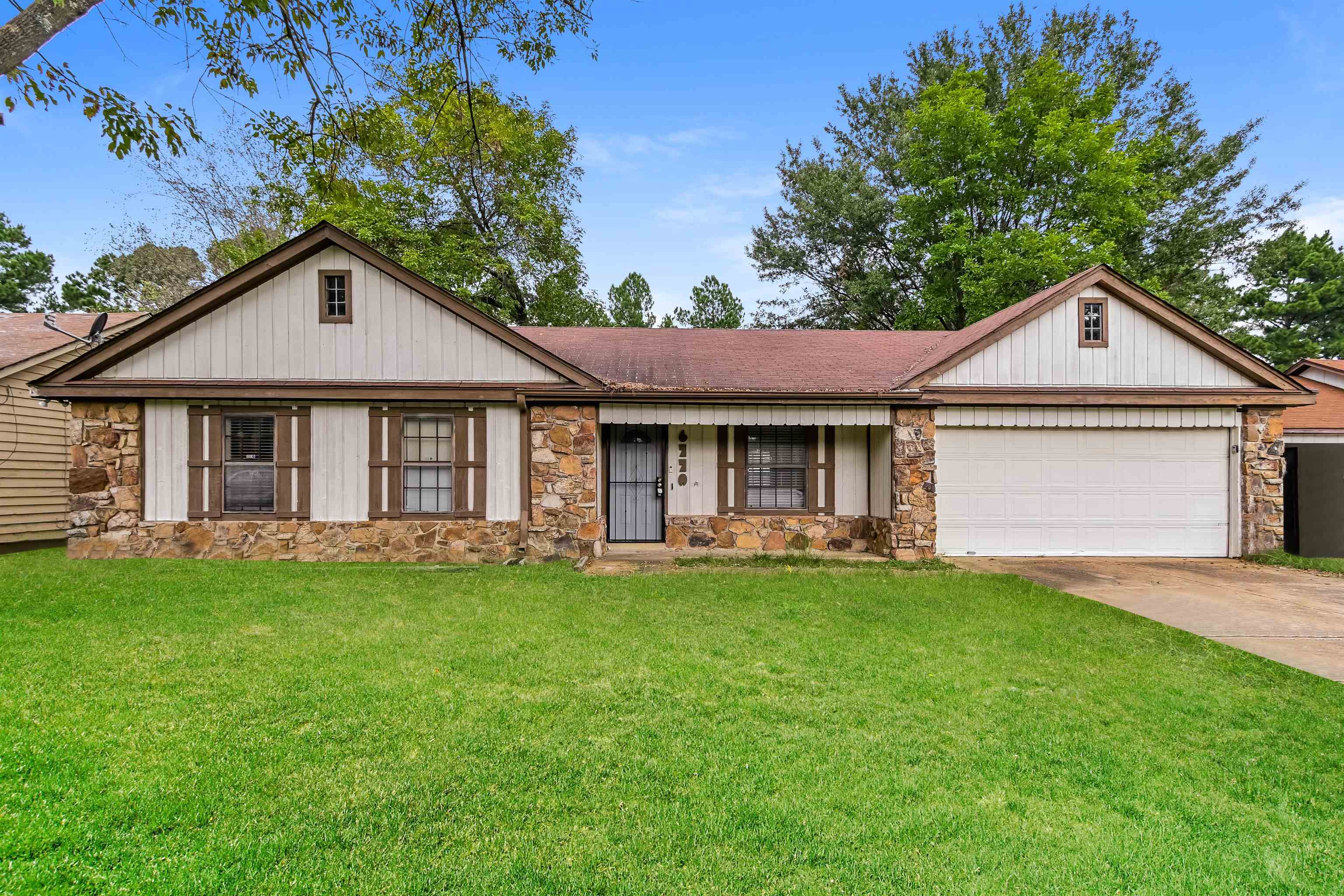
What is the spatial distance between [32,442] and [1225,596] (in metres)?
18.7

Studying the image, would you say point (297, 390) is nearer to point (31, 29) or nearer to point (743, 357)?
point (31, 29)

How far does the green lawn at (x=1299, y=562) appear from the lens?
8.65 metres

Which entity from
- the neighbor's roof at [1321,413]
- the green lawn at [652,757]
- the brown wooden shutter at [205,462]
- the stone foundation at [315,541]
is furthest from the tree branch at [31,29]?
the neighbor's roof at [1321,413]

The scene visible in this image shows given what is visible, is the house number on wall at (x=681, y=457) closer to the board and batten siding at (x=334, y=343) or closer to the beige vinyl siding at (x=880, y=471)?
the board and batten siding at (x=334, y=343)

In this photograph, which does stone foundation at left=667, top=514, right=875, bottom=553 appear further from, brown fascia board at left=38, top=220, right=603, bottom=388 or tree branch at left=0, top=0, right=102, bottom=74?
tree branch at left=0, top=0, right=102, bottom=74

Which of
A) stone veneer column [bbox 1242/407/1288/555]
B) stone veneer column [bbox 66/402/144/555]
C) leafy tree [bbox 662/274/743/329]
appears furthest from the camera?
leafy tree [bbox 662/274/743/329]

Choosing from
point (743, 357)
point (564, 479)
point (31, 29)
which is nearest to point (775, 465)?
point (743, 357)

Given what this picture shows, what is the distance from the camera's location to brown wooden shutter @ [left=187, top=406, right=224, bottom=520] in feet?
29.9

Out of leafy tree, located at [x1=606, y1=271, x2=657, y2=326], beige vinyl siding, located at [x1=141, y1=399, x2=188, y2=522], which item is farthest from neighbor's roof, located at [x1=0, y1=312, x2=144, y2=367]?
leafy tree, located at [x1=606, y1=271, x2=657, y2=326]

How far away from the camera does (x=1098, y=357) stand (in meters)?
9.79

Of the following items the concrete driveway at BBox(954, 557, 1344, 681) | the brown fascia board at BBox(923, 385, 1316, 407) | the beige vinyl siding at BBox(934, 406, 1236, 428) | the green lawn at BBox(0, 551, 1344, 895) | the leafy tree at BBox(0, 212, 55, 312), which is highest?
the leafy tree at BBox(0, 212, 55, 312)

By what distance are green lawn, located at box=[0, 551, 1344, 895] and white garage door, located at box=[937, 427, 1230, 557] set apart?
4.33 metres

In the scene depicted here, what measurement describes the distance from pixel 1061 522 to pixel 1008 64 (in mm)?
21016

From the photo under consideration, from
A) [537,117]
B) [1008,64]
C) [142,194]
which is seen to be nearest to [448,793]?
[537,117]
